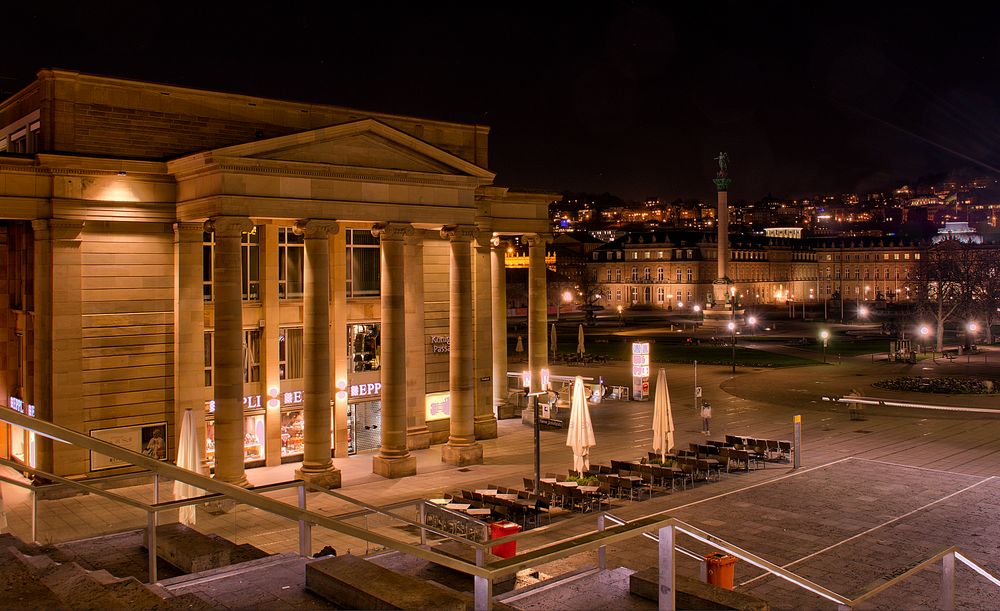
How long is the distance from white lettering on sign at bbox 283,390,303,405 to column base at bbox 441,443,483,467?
244 inches

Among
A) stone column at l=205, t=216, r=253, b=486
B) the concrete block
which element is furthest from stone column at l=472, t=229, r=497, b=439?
the concrete block

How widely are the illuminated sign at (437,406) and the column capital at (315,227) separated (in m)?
10.9

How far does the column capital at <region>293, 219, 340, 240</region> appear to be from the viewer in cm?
2908

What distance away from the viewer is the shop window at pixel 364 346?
3544 centimetres

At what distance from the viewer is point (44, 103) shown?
27812 mm

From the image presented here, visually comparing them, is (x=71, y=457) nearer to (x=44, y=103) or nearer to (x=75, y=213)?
(x=75, y=213)

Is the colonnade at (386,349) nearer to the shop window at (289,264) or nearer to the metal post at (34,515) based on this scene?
the shop window at (289,264)

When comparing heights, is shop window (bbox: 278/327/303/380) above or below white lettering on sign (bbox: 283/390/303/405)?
above

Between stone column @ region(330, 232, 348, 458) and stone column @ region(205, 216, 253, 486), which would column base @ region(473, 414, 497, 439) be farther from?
stone column @ region(205, 216, 253, 486)

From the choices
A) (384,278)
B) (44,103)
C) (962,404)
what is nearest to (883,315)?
(962,404)

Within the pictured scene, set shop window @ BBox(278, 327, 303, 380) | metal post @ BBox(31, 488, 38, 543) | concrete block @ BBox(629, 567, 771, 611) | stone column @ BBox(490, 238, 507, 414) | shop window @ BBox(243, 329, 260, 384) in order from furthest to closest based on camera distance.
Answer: stone column @ BBox(490, 238, 507, 414)
shop window @ BBox(278, 327, 303, 380)
shop window @ BBox(243, 329, 260, 384)
metal post @ BBox(31, 488, 38, 543)
concrete block @ BBox(629, 567, 771, 611)

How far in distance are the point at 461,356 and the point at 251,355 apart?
823 cm

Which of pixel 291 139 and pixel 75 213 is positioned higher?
pixel 291 139

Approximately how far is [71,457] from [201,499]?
19424 mm
